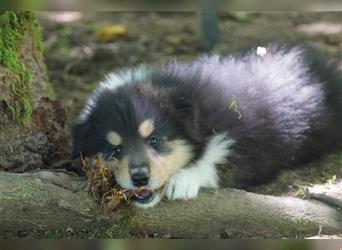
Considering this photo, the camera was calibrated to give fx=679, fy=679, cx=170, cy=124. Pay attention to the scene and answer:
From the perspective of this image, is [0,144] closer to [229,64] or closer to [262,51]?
[229,64]

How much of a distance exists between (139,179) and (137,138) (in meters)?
0.34

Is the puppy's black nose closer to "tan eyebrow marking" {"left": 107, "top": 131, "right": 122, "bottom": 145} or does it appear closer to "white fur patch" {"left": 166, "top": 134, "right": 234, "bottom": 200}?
"white fur patch" {"left": 166, "top": 134, "right": 234, "bottom": 200}

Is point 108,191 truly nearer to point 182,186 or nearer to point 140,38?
point 182,186

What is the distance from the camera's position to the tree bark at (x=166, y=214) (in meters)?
4.39

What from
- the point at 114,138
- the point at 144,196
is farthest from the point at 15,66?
the point at 144,196

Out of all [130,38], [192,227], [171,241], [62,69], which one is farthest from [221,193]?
[130,38]

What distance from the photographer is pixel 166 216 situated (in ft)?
14.7

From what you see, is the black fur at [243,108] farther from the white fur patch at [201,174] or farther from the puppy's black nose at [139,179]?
the puppy's black nose at [139,179]

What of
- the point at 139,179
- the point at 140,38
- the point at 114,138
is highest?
the point at 114,138

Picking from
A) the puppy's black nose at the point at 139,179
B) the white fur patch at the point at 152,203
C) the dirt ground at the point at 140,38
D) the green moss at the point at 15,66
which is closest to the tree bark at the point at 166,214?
the white fur patch at the point at 152,203

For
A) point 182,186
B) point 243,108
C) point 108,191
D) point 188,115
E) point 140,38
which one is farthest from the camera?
point 140,38

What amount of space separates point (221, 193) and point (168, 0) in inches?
65.0

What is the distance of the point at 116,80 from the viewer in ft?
17.7

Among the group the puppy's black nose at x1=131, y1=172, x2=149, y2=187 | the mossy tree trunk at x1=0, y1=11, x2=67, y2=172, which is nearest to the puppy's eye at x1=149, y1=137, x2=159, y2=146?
the puppy's black nose at x1=131, y1=172, x2=149, y2=187
